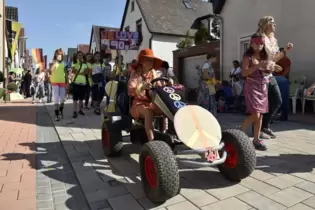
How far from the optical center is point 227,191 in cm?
268

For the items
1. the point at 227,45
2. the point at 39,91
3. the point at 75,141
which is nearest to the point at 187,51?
the point at 227,45

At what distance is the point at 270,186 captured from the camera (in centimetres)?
279

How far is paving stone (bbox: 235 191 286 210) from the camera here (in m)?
2.36

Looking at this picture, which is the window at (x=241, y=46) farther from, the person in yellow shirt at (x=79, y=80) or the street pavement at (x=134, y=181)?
the street pavement at (x=134, y=181)

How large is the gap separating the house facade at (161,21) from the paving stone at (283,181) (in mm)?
17204

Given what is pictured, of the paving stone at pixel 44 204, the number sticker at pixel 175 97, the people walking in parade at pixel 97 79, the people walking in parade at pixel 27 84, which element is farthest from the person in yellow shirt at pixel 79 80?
the people walking in parade at pixel 27 84

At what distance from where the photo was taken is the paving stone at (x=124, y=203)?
2.45 meters

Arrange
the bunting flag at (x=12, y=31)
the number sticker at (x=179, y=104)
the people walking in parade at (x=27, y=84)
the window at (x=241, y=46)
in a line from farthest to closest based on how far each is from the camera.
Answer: the bunting flag at (x=12, y=31)
the people walking in parade at (x=27, y=84)
the window at (x=241, y=46)
the number sticker at (x=179, y=104)

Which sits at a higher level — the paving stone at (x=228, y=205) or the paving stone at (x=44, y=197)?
the paving stone at (x=228, y=205)

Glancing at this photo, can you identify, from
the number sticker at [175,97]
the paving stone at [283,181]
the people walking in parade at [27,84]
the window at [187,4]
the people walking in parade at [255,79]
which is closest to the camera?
the paving stone at [283,181]

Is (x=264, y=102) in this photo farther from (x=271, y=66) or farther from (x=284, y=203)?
(x=284, y=203)

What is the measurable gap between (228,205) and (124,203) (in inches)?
35.3

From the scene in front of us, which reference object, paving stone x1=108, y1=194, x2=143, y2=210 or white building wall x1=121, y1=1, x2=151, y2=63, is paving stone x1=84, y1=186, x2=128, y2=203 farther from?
white building wall x1=121, y1=1, x2=151, y2=63

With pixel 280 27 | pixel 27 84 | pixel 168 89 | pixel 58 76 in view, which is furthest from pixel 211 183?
pixel 27 84
